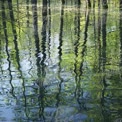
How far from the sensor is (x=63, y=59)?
47.9 ft

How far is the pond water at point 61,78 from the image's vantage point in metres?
8.36

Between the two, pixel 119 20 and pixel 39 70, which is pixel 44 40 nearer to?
pixel 39 70

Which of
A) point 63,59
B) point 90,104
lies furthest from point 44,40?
point 90,104

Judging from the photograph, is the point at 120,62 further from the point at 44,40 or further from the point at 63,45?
the point at 44,40

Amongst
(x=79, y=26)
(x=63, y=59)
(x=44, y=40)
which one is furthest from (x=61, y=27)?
(x=63, y=59)

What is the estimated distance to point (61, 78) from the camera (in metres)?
11.6

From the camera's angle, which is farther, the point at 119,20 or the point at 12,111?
the point at 119,20

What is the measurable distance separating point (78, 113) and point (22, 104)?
1572mm

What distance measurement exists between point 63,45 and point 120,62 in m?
4.94

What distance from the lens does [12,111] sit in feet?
28.0

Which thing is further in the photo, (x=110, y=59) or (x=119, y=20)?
(x=119, y=20)

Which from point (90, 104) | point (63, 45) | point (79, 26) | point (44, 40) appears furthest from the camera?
point (79, 26)

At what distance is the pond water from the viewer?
8359mm

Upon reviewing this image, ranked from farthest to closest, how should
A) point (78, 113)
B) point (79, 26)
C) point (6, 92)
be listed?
point (79, 26)
point (6, 92)
point (78, 113)
